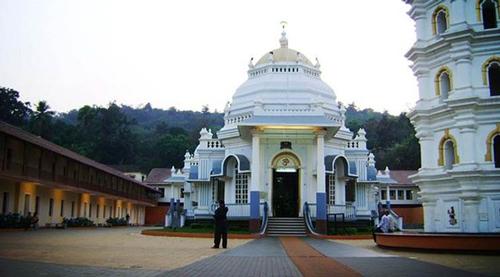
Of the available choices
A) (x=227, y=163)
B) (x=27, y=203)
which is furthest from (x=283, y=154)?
(x=27, y=203)

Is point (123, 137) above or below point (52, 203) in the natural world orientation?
above

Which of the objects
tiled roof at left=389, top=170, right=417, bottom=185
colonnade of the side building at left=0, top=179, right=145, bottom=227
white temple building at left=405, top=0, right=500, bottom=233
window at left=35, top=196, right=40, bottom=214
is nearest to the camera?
white temple building at left=405, top=0, right=500, bottom=233

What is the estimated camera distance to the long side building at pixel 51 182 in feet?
107

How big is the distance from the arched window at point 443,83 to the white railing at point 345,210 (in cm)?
1090

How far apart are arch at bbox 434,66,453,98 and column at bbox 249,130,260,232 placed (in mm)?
10500

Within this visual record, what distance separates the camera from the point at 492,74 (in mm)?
19703

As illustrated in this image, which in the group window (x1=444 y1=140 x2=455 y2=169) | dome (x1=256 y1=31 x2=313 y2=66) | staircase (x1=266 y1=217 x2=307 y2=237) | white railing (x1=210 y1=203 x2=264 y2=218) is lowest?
staircase (x1=266 y1=217 x2=307 y2=237)

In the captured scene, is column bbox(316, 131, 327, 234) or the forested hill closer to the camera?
column bbox(316, 131, 327, 234)

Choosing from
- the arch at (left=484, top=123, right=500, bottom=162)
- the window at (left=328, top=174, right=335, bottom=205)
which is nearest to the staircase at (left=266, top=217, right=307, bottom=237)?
the window at (left=328, top=174, right=335, bottom=205)

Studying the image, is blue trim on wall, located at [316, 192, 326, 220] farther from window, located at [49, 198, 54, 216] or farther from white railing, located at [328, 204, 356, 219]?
window, located at [49, 198, 54, 216]

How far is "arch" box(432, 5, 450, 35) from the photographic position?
20906mm

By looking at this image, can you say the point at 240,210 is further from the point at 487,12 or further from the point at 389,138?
the point at 389,138

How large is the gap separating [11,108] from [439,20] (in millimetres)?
65279

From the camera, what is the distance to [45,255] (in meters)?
13.5
